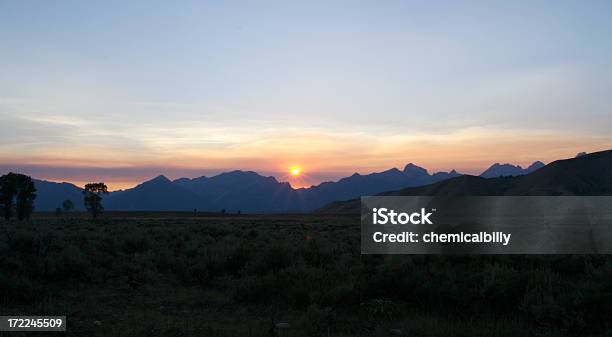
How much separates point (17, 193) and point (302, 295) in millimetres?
69736

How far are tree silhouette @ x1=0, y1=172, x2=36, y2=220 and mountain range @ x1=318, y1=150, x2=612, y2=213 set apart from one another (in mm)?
110276

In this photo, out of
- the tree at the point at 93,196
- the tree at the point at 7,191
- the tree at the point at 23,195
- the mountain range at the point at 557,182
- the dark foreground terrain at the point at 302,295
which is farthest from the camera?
the mountain range at the point at 557,182

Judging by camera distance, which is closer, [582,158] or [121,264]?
[121,264]

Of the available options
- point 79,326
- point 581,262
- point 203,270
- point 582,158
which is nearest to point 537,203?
point 582,158

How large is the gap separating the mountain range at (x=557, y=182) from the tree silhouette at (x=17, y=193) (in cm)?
11028

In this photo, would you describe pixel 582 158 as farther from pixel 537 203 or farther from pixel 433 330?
pixel 433 330

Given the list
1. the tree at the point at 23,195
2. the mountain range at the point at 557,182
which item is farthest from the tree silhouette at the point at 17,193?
the mountain range at the point at 557,182

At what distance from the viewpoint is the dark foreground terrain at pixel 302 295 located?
25.3 ft

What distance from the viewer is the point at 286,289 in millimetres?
9922

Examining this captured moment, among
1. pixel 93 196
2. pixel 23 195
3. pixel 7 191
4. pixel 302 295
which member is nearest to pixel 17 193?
pixel 23 195

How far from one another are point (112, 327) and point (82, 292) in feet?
12.2

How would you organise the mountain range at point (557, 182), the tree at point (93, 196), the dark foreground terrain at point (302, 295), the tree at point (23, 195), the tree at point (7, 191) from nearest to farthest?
the dark foreground terrain at point (302, 295) < the tree at point (7, 191) < the tree at point (23, 195) < the tree at point (93, 196) < the mountain range at point (557, 182)

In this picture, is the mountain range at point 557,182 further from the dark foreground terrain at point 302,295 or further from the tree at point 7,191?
the dark foreground terrain at point 302,295

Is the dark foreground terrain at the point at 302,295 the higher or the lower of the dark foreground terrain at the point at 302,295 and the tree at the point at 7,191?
the lower
